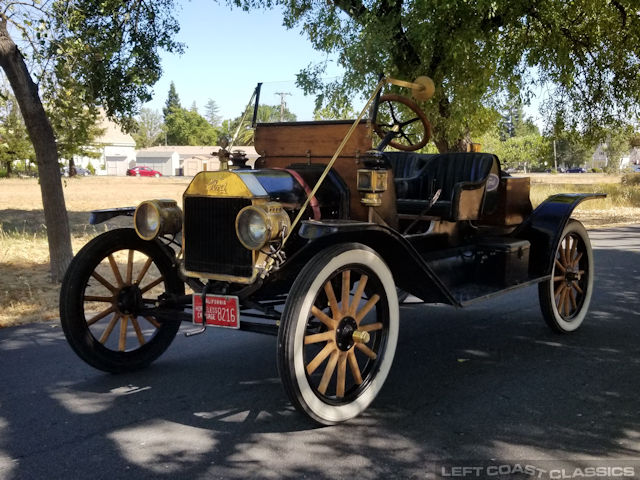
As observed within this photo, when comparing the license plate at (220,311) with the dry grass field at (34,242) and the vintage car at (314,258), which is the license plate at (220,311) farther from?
the dry grass field at (34,242)

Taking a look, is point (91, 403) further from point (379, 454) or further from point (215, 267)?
point (379, 454)

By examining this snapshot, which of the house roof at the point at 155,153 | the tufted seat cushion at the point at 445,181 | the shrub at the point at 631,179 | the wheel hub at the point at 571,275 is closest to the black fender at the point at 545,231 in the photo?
the wheel hub at the point at 571,275

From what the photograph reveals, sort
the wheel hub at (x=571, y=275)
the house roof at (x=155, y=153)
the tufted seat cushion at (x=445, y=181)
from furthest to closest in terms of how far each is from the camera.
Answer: the house roof at (x=155, y=153)
the wheel hub at (x=571, y=275)
the tufted seat cushion at (x=445, y=181)

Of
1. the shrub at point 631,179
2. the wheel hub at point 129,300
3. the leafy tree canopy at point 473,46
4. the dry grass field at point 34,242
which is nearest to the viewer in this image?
the wheel hub at point 129,300

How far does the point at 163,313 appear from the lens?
13.8 feet

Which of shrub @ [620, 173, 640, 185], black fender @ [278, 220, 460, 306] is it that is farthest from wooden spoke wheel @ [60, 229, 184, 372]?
shrub @ [620, 173, 640, 185]

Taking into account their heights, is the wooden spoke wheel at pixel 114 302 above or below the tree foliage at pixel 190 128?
below

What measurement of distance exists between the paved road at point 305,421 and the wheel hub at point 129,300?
0.44 meters

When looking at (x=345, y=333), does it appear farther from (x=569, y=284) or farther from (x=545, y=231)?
(x=569, y=284)

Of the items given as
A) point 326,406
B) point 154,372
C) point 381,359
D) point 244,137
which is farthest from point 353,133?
point 154,372

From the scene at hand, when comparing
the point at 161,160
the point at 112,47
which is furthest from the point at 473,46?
the point at 161,160

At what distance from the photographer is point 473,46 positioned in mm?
12406

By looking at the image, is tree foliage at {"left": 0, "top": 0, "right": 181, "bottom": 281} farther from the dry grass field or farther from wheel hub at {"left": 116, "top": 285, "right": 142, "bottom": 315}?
wheel hub at {"left": 116, "top": 285, "right": 142, "bottom": 315}

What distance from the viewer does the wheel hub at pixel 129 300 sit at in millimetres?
4383
